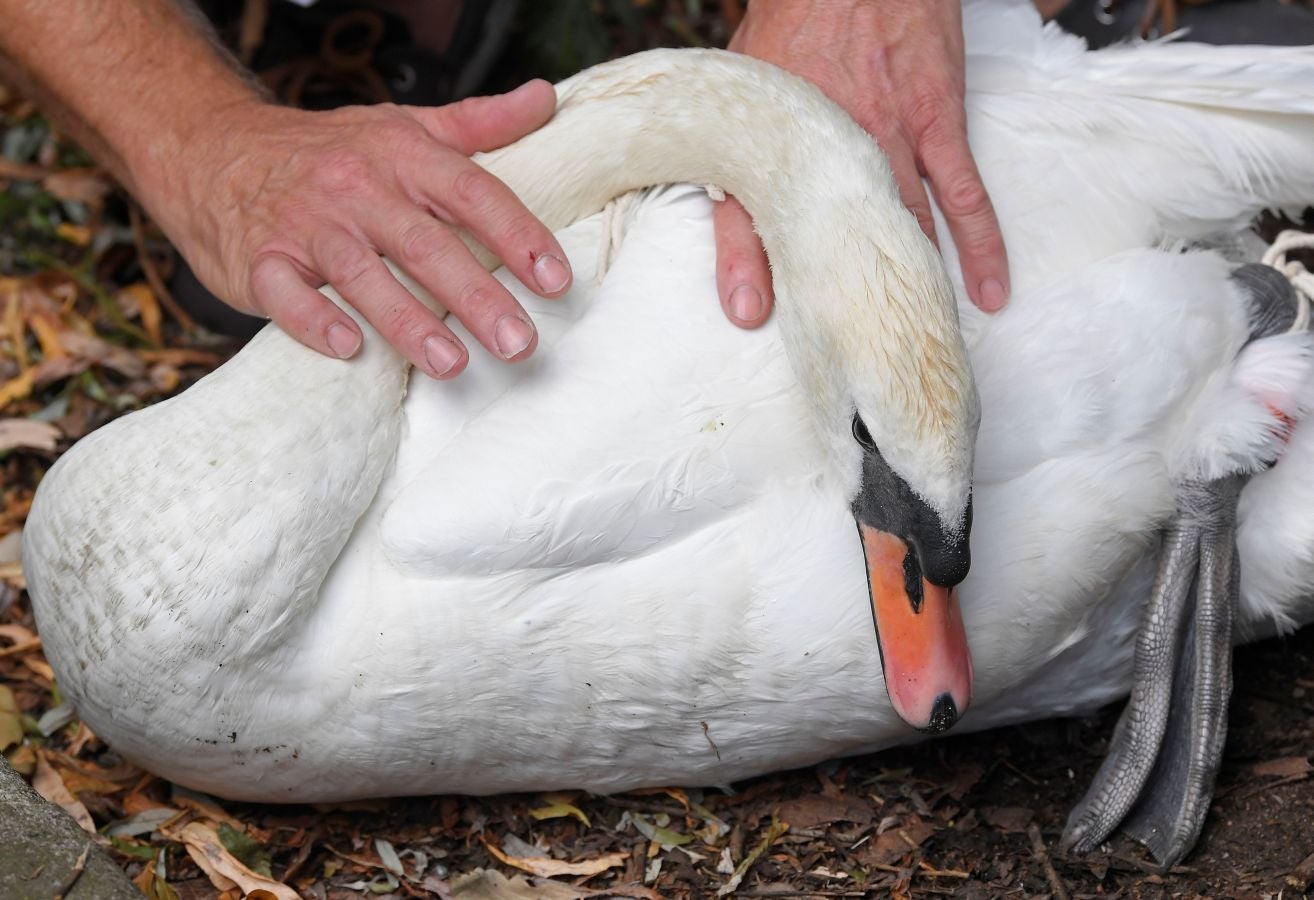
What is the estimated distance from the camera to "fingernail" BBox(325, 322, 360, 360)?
2.27m

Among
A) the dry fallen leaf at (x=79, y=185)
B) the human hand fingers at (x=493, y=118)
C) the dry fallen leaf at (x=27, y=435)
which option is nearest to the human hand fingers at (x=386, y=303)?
the human hand fingers at (x=493, y=118)

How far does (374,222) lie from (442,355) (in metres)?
0.28

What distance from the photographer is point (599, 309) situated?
7.54ft

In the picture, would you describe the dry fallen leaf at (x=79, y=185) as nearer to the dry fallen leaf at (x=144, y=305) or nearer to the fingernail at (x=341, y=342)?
the dry fallen leaf at (x=144, y=305)

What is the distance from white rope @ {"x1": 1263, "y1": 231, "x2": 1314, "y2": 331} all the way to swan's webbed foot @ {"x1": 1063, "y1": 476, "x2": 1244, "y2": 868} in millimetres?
313

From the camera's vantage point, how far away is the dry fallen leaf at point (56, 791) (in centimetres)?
252

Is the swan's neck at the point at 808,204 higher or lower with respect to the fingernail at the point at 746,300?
higher

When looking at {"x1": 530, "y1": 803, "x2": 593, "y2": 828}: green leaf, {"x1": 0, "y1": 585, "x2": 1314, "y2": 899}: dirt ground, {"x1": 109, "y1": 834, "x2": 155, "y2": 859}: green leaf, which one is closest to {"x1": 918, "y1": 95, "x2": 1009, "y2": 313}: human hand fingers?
{"x1": 0, "y1": 585, "x2": 1314, "y2": 899}: dirt ground

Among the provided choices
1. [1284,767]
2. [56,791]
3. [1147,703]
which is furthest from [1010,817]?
[56,791]

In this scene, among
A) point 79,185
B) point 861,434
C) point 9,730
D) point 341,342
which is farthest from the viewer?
point 79,185

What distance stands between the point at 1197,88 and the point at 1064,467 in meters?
0.80

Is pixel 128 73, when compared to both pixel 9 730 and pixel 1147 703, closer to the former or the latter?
pixel 9 730

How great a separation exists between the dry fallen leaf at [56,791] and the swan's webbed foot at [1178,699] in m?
1.62

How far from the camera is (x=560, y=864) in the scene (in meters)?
2.51
